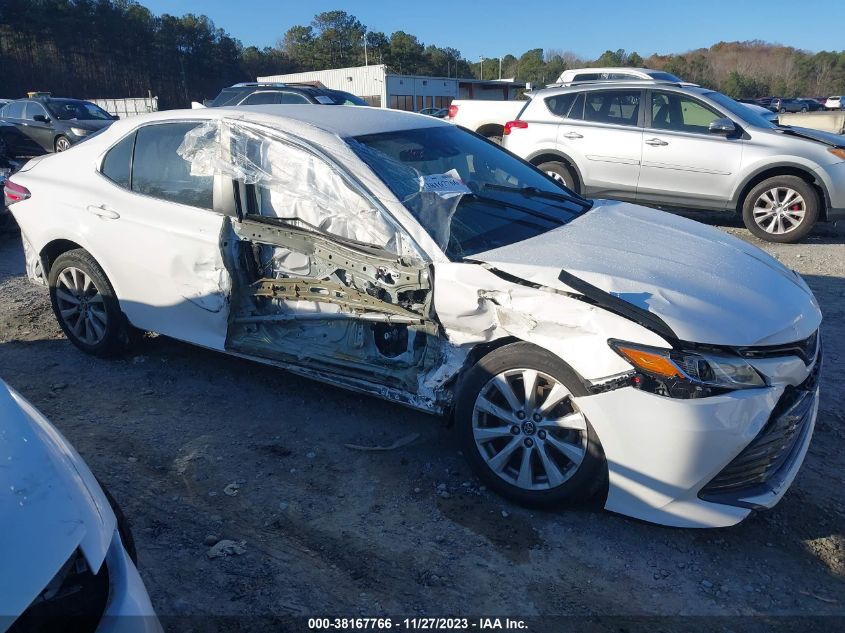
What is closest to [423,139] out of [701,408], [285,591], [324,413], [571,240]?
[571,240]

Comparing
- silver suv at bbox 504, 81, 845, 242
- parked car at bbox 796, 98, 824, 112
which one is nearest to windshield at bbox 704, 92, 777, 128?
silver suv at bbox 504, 81, 845, 242

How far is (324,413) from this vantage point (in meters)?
A: 3.80

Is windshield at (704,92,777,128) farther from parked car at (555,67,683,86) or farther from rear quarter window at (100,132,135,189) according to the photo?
rear quarter window at (100,132,135,189)

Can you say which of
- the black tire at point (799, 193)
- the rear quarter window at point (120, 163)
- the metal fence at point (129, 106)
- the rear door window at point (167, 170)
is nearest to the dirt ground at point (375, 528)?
the rear door window at point (167, 170)

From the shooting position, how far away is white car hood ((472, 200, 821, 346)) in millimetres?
2586

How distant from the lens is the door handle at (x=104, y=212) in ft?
13.3

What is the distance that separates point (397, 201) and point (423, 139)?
0.88m

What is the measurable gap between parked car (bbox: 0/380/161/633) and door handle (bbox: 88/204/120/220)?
7.91 ft

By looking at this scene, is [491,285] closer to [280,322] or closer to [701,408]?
[701,408]

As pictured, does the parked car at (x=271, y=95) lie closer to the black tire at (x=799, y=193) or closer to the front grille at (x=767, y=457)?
the black tire at (x=799, y=193)

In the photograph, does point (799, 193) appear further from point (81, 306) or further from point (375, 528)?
point (81, 306)

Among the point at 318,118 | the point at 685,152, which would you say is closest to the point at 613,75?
the point at 685,152

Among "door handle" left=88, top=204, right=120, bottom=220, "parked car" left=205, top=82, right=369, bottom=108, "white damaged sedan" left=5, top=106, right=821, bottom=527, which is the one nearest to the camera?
"white damaged sedan" left=5, top=106, right=821, bottom=527

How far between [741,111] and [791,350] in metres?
6.33
